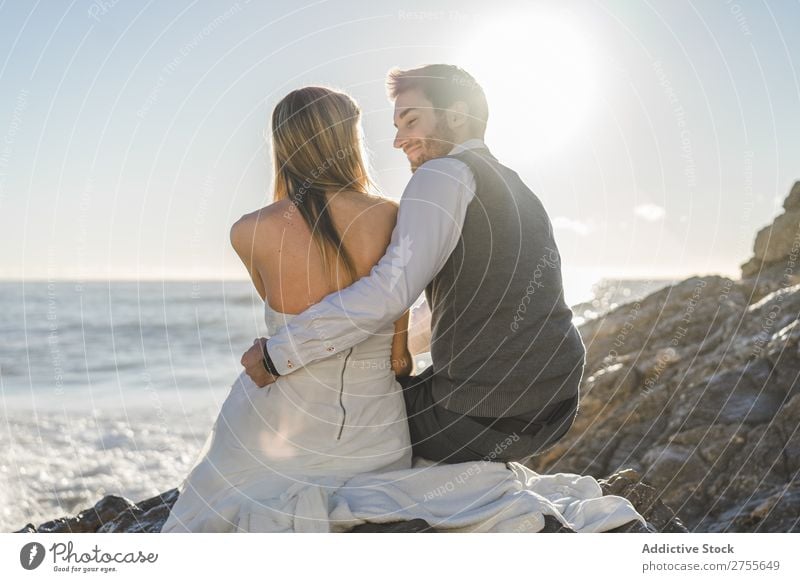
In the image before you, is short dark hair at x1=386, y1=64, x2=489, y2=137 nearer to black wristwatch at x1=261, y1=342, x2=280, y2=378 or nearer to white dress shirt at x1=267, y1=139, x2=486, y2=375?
white dress shirt at x1=267, y1=139, x2=486, y2=375

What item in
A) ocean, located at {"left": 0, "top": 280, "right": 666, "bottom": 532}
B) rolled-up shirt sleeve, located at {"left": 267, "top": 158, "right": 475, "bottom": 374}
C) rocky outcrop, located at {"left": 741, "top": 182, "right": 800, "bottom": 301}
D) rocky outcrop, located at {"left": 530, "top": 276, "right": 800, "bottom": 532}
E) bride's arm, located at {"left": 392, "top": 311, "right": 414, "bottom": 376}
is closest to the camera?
rolled-up shirt sleeve, located at {"left": 267, "top": 158, "right": 475, "bottom": 374}

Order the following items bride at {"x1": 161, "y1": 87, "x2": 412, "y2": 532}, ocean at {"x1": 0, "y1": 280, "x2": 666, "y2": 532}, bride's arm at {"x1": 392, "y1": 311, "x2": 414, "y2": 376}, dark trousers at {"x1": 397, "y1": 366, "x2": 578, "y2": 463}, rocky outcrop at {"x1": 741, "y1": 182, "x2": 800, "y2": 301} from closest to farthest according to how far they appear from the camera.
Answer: bride at {"x1": 161, "y1": 87, "x2": 412, "y2": 532} → dark trousers at {"x1": 397, "y1": 366, "x2": 578, "y2": 463} → bride's arm at {"x1": 392, "y1": 311, "x2": 414, "y2": 376} → rocky outcrop at {"x1": 741, "y1": 182, "x2": 800, "y2": 301} → ocean at {"x1": 0, "y1": 280, "x2": 666, "y2": 532}

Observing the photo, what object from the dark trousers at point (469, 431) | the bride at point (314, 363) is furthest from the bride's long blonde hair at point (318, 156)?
the dark trousers at point (469, 431)

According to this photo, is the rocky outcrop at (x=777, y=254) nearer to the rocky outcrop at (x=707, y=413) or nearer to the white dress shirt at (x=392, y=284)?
the rocky outcrop at (x=707, y=413)

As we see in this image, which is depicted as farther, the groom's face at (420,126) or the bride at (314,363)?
the groom's face at (420,126)

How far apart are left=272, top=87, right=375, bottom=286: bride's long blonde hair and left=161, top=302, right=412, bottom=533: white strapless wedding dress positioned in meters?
0.40

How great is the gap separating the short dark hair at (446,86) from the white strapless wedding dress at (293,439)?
1186mm

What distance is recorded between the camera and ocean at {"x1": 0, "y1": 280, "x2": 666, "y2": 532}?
11477mm

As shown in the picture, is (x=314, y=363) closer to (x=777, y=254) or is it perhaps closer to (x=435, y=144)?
(x=435, y=144)

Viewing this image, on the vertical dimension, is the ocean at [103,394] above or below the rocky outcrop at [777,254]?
below

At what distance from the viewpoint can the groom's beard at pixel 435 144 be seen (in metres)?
4.32

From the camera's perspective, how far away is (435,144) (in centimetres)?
434

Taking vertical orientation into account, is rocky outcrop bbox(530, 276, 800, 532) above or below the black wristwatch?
below

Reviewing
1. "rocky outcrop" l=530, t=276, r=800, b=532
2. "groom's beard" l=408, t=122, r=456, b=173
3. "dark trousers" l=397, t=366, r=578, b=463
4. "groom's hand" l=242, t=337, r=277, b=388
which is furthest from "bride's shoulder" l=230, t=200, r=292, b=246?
"rocky outcrop" l=530, t=276, r=800, b=532
